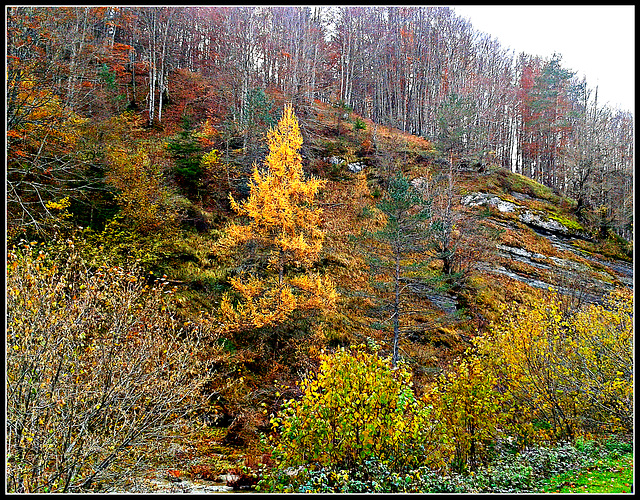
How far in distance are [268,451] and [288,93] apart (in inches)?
927

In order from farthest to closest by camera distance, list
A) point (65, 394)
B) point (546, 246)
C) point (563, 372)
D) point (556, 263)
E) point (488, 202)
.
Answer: point (488, 202) → point (546, 246) → point (556, 263) → point (563, 372) → point (65, 394)

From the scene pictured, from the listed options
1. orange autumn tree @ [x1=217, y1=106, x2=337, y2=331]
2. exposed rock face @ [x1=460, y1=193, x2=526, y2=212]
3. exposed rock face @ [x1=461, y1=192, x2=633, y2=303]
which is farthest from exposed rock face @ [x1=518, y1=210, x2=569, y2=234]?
orange autumn tree @ [x1=217, y1=106, x2=337, y2=331]

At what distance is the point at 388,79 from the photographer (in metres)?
36.2

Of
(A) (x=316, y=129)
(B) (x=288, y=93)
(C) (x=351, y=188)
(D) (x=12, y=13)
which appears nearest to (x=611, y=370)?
(D) (x=12, y=13)

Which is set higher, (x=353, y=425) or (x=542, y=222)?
(x=542, y=222)

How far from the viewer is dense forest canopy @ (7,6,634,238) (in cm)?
2276

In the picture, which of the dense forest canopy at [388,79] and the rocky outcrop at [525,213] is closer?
the dense forest canopy at [388,79]

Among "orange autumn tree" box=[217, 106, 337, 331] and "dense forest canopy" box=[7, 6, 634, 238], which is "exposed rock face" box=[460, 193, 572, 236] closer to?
"dense forest canopy" box=[7, 6, 634, 238]

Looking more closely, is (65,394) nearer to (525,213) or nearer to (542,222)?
(525,213)

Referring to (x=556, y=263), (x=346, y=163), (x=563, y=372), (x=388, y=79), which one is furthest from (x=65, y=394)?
(x=388, y=79)

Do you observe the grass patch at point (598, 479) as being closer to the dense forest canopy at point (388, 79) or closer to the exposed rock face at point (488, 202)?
the dense forest canopy at point (388, 79)

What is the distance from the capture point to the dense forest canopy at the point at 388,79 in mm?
22756

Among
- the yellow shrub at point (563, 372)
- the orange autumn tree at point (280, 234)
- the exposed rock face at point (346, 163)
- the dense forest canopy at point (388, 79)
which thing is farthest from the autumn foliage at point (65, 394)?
the exposed rock face at point (346, 163)

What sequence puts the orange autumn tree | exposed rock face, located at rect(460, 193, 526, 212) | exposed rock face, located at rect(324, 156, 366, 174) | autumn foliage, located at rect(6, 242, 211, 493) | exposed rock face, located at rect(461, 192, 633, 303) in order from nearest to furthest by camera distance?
autumn foliage, located at rect(6, 242, 211, 493), the orange autumn tree, exposed rock face, located at rect(461, 192, 633, 303), exposed rock face, located at rect(460, 193, 526, 212), exposed rock face, located at rect(324, 156, 366, 174)
